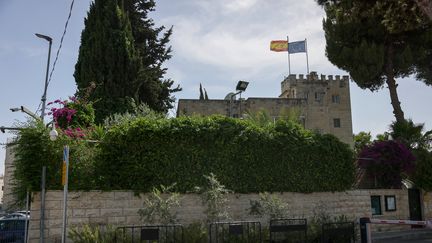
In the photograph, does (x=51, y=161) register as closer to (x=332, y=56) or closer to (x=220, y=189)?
(x=220, y=189)

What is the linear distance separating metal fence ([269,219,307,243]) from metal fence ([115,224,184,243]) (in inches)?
104

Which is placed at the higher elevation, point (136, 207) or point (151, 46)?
point (151, 46)

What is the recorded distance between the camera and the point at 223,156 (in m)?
13.7

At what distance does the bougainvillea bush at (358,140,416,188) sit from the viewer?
18250mm

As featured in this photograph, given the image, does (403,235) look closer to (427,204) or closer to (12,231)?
(427,204)

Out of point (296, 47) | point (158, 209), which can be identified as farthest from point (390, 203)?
point (296, 47)

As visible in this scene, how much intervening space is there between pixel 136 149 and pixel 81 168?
1.63 metres

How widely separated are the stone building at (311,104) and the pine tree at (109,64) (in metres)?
19.8

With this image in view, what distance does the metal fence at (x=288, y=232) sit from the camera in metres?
11.9

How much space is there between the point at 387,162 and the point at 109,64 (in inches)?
547

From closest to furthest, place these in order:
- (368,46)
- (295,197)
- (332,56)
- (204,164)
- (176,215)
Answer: (176,215)
(204,164)
(295,197)
(368,46)
(332,56)

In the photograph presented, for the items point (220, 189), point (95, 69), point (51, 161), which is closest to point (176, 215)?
point (220, 189)

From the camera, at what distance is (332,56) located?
28797 mm

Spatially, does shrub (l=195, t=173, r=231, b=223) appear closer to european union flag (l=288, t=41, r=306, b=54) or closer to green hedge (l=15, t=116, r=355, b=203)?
green hedge (l=15, t=116, r=355, b=203)
